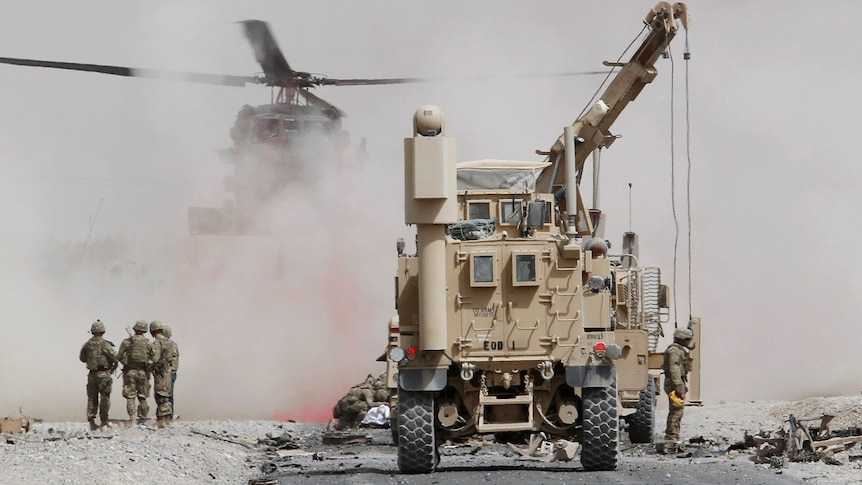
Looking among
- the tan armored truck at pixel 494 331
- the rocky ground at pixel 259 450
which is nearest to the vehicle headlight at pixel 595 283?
the tan armored truck at pixel 494 331

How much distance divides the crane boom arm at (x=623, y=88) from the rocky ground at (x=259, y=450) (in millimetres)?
4747

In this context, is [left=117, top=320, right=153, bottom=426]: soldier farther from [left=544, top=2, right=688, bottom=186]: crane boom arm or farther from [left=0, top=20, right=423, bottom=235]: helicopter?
[left=0, top=20, right=423, bottom=235]: helicopter

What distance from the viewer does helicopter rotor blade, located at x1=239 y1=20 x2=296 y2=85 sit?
31359mm

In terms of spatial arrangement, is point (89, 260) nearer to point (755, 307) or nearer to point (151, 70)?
point (151, 70)

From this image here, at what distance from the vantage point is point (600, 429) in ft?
61.3

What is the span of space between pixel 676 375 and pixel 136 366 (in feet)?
26.9

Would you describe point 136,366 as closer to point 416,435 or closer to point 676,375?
point 416,435

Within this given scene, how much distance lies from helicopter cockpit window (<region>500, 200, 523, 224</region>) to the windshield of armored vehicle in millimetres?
549

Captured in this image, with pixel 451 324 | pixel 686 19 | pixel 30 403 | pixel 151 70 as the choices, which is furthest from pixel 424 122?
pixel 151 70

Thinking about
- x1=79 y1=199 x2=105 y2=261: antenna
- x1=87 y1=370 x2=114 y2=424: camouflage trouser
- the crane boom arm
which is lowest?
x1=87 y1=370 x2=114 y2=424: camouflage trouser

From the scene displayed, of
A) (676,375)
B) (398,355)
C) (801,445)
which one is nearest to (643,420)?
(676,375)

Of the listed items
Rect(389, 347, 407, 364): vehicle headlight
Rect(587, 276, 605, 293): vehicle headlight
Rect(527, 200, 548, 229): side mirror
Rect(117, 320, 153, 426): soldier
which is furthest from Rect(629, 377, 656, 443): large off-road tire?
Rect(117, 320, 153, 426): soldier

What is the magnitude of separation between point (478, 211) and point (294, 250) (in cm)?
1485

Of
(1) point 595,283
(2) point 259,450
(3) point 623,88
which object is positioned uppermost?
(3) point 623,88
